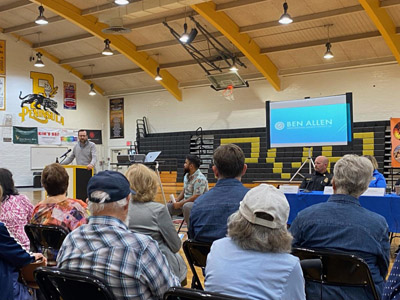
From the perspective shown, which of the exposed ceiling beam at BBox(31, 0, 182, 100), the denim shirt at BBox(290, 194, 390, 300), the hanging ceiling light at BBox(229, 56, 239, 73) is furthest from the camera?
the hanging ceiling light at BBox(229, 56, 239, 73)

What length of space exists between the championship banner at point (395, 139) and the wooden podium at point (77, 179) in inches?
288

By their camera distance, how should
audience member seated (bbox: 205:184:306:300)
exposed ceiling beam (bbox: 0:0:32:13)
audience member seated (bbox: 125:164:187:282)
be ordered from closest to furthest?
audience member seated (bbox: 205:184:306:300), audience member seated (bbox: 125:164:187:282), exposed ceiling beam (bbox: 0:0:32:13)

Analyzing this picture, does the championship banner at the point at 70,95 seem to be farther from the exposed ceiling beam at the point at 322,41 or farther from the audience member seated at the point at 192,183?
the audience member seated at the point at 192,183

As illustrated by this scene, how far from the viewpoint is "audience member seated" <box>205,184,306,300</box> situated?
4.48ft

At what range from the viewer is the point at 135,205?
254 cm

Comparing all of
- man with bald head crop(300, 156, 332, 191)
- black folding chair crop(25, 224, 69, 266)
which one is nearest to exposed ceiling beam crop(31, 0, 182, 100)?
man with bald head crop(300, 156, 332, 191)

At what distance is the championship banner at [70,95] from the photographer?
16438 millimetres

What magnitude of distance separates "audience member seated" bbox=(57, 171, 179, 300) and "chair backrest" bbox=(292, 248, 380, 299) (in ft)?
2.12

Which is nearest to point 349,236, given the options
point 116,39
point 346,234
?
point 346,234

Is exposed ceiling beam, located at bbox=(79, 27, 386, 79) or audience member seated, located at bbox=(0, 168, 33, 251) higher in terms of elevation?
exposed ceiling beam, located at bbox=(79, 27, 386, 79)

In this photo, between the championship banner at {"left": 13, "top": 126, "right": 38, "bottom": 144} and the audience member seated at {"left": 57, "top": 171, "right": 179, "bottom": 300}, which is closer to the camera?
the audience member seated at {"left": 57, "top": 171, "right": 179, "bottom": 300}

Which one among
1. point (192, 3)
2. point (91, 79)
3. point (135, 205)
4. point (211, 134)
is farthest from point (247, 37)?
point (135, 205)

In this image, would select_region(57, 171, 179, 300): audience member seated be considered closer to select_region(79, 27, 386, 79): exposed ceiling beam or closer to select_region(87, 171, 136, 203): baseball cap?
select_region(87, 171, 136, 203): baseball cap

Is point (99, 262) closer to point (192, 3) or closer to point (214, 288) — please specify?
point (214, 288)
